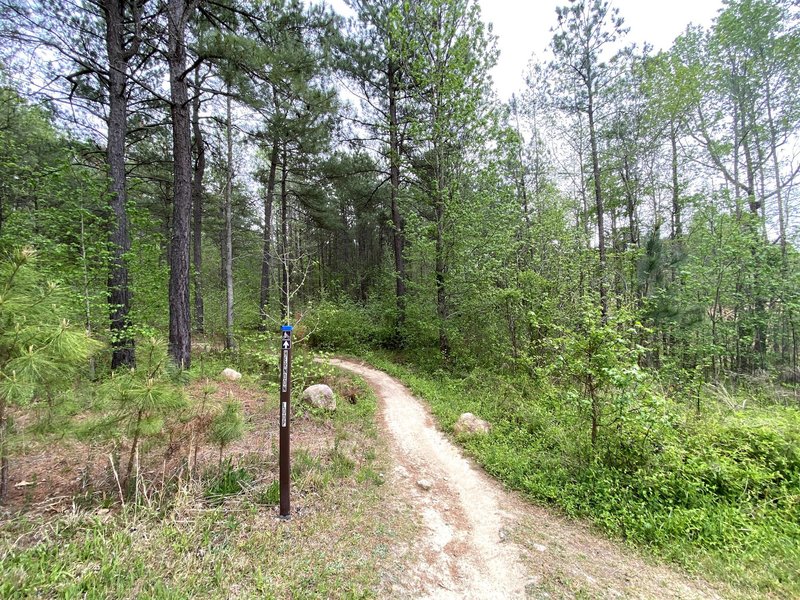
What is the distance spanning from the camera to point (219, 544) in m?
→ 2.65

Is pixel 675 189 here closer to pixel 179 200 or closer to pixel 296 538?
pixel 296 538

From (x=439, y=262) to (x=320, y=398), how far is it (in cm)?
546

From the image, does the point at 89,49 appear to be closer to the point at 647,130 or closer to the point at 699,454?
the point at 699,454

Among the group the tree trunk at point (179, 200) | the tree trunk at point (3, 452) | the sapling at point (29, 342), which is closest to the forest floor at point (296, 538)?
the tree trunk at point (3, 452)

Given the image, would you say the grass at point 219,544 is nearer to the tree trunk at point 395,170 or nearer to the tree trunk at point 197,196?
the tree trunk at point 395,170

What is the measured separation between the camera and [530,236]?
32.3 ft

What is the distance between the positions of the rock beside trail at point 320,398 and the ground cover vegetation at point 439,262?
0.69 m

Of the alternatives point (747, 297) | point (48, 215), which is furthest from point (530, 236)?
point (48, 215)

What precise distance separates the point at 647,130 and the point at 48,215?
18.3 metres

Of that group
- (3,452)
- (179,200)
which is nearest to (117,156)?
(179,200)

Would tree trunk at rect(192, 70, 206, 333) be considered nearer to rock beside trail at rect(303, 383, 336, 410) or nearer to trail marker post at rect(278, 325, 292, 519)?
rock beside trail at rect(303, 383, 336, 410)

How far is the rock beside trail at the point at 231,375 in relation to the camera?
315 inches

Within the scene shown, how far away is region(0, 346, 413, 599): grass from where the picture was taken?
2.14 m

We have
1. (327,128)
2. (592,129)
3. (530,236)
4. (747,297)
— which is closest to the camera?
(747,297)
